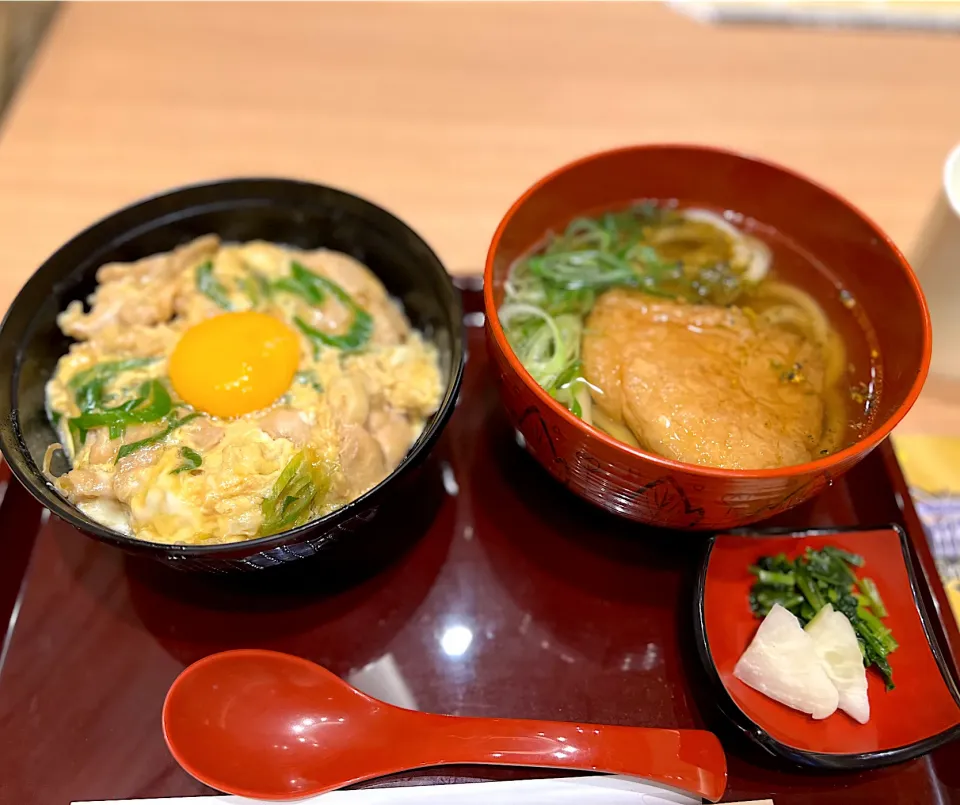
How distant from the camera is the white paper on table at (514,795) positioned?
1072 mm

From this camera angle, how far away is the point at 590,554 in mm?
1381

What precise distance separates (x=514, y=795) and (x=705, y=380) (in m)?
0.76

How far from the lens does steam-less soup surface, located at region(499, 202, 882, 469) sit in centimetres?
125

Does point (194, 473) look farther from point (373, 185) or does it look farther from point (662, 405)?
point (373, 185)

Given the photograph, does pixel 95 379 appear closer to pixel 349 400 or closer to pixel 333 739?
pixel 349 400

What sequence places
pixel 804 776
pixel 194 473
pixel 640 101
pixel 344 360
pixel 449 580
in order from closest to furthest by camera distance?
pixel 804 776
pixel 194 473
pixel 449 580
pixel 344 360
pixel 640 101

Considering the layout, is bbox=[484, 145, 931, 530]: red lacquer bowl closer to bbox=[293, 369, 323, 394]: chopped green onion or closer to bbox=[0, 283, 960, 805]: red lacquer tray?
bbox=[0, 283, 960, 805]: red lacquer tray

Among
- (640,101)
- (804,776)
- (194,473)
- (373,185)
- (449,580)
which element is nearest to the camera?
(804,776)

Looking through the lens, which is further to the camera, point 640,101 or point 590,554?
point 640,101

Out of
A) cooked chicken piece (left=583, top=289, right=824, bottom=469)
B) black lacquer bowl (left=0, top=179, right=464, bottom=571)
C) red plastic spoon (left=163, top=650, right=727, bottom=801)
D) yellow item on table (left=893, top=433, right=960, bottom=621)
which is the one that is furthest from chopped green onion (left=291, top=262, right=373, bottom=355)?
yellow item on table (left=893, top=433, right=960, bottom=621)

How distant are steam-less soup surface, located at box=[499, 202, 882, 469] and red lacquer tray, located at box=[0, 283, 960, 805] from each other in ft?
0.78

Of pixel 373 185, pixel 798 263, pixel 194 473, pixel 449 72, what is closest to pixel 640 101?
pixel 449 72

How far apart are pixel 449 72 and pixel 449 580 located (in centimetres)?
180

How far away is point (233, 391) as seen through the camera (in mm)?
1344
